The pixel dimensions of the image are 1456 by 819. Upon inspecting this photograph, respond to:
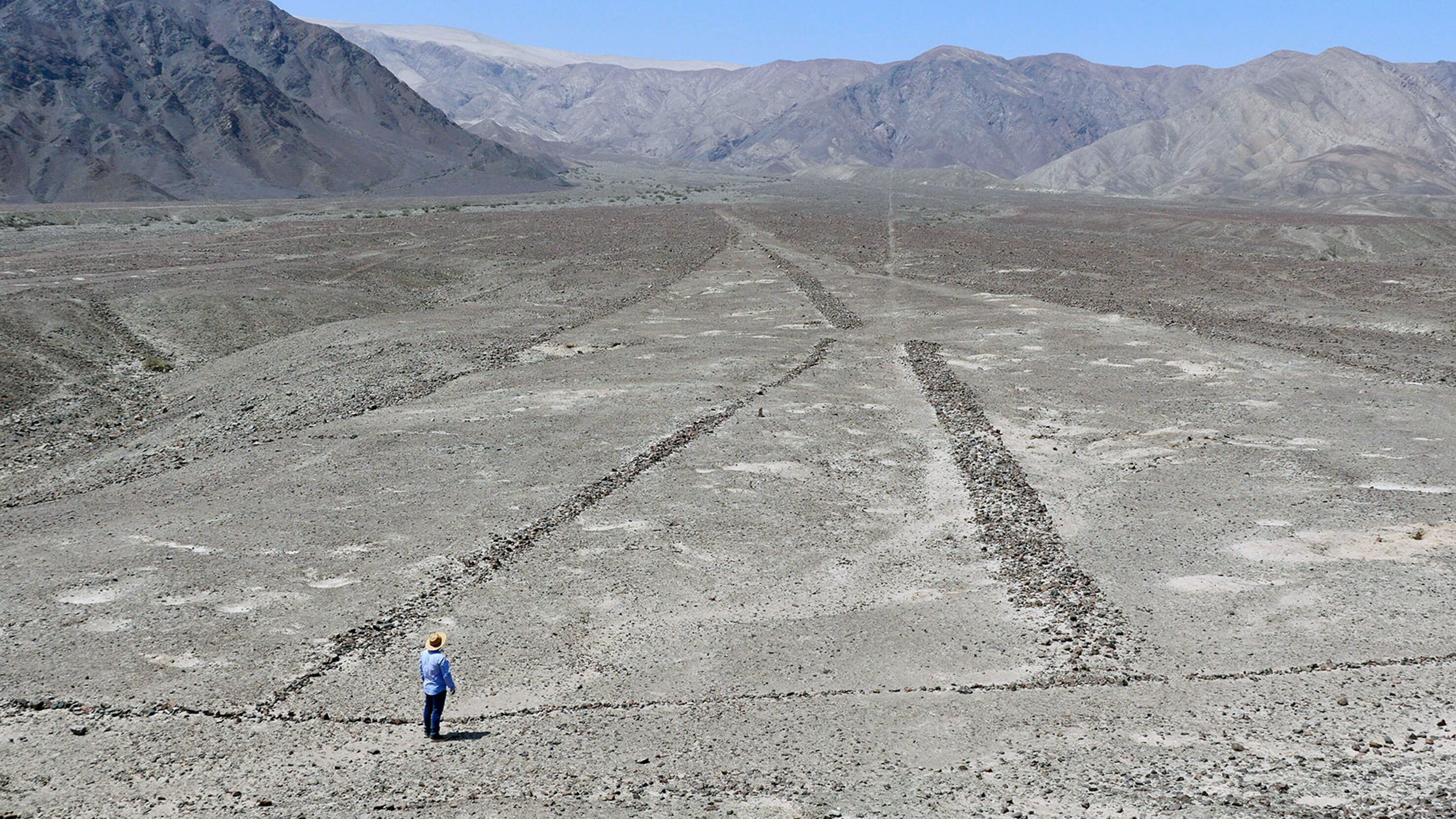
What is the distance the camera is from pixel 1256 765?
865 cm

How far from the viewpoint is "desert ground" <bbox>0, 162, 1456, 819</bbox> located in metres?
9.02

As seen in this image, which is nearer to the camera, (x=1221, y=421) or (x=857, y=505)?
(x=857, y=505)

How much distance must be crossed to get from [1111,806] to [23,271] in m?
41.2

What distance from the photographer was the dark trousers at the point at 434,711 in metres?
9.62

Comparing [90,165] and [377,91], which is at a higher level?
[377,91]

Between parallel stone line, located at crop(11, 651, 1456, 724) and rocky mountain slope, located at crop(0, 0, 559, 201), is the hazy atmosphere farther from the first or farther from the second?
rocky mountain slope, located at crop(0, 0, 559, 201)

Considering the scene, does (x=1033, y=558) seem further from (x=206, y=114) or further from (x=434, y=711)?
(x=206, y=114)

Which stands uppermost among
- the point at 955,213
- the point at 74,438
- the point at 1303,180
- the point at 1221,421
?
the point at 1303,180

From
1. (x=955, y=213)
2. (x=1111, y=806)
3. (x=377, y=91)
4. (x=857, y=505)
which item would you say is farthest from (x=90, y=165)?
(x=1111, y=806)

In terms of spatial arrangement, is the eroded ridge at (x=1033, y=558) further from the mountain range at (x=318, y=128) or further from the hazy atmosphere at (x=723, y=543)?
the mountain range at (x=318, y=128)

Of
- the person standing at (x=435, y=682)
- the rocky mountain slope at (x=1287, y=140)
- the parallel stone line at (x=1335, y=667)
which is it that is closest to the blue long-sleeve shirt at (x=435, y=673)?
the person standing at (x=435, y=682)

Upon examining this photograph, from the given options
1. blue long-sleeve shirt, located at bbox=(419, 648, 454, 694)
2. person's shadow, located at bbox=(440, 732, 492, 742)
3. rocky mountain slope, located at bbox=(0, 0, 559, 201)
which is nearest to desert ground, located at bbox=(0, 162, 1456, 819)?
person's shadow, located at bbox=(440, 732, 492, 742)

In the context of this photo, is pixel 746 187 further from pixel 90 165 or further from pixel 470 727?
pixel 470 727

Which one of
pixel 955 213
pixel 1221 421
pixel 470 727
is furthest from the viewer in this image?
pixel 955 213
